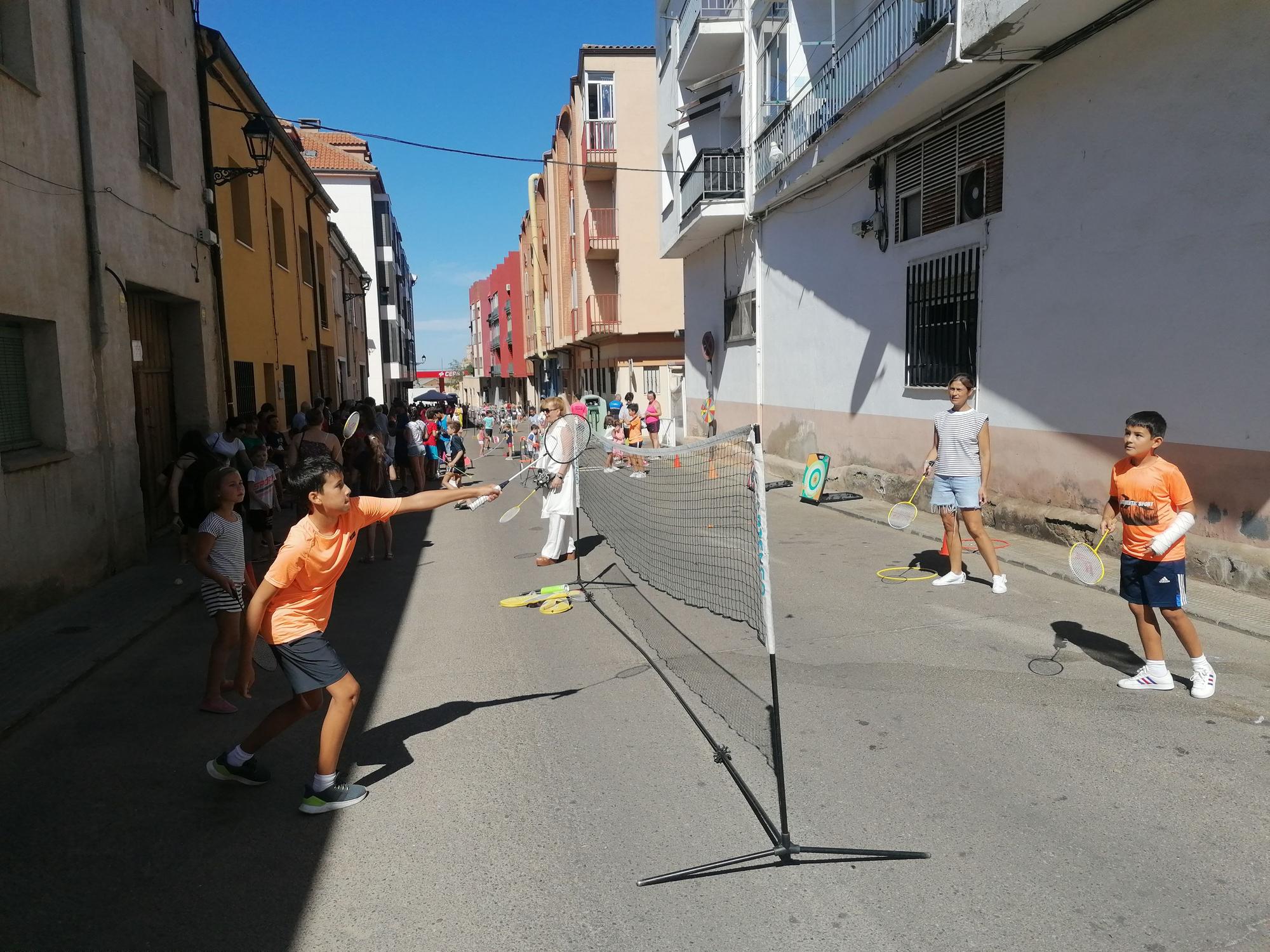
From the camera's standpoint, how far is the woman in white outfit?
29.7 ft

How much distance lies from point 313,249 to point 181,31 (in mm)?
11370

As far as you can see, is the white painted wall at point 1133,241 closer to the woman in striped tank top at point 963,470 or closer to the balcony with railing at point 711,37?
the woman in striped tank top at point 963,470

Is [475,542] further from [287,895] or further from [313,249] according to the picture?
[313,249]

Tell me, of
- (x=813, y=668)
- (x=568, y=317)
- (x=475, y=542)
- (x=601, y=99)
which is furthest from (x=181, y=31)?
(x=568, y=317)

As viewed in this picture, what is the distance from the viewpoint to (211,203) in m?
13.3

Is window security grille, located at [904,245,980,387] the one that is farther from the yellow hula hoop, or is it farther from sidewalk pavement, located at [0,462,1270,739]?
the yellow hula hoop

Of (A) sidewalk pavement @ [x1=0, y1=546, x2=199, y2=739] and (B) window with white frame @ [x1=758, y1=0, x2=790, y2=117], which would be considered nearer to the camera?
(A) sidewalk pavement @ [x1=0, y1=546, x2=199, y2=739]

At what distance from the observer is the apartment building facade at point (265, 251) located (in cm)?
1454

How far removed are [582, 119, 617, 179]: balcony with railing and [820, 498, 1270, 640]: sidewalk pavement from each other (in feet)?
75.5

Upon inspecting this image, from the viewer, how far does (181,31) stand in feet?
41.3

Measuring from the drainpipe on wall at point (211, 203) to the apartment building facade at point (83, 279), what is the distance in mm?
1052

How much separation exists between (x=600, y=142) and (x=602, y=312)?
6.12m

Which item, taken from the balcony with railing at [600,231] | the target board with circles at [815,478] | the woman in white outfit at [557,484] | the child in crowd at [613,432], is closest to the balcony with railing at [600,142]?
the balcony with railing at [600,231]

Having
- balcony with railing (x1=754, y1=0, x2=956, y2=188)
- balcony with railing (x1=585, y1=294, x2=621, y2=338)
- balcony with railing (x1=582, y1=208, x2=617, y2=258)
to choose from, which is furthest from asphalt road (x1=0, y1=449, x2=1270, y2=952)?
balcony with railing (x1=582, y1=208, x2=617, y2=258)
